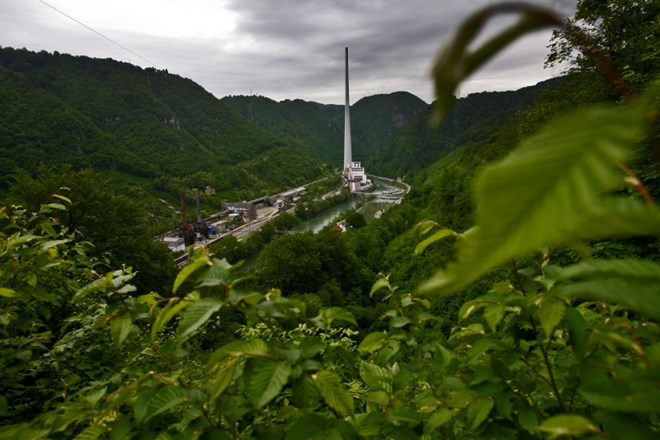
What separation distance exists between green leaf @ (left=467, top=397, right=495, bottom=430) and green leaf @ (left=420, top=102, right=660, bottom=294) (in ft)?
3.49

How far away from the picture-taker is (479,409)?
1.15 meters

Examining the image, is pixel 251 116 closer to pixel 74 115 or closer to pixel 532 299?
pixel 74 115

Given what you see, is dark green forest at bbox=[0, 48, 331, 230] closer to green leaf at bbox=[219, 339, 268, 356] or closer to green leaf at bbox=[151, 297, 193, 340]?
green leaf at bbox=[151, 297, 193, 340]

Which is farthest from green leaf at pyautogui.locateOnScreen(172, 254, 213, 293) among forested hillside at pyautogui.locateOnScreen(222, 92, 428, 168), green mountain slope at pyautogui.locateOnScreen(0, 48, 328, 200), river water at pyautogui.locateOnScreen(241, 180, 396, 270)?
forested hillside at pyautogui.locateOnScreen(222, 92, 428, 168)

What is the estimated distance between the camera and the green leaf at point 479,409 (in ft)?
3.67

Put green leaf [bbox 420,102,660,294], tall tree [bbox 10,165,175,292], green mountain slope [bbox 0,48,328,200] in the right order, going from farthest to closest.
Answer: green mountain slope [bbox 0,48,328,200]
tall tree [bbox 10,165,175,292]
green leaf [bbox 420,102,660,294]

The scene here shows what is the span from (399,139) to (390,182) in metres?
24.9

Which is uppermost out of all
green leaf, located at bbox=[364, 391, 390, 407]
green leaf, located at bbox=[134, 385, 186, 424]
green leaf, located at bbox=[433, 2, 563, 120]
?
green leaf, located at bbox=[433, 2, 563, 120]

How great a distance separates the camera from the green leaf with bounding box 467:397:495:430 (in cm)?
112

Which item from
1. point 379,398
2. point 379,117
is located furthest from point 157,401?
point 379,117

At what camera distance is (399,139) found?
11512 cm

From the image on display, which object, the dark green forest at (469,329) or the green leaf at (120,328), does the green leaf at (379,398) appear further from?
the green leaf at (120,328)

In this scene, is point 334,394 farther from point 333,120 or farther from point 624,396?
point 333,120

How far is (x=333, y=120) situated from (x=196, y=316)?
198 metres
